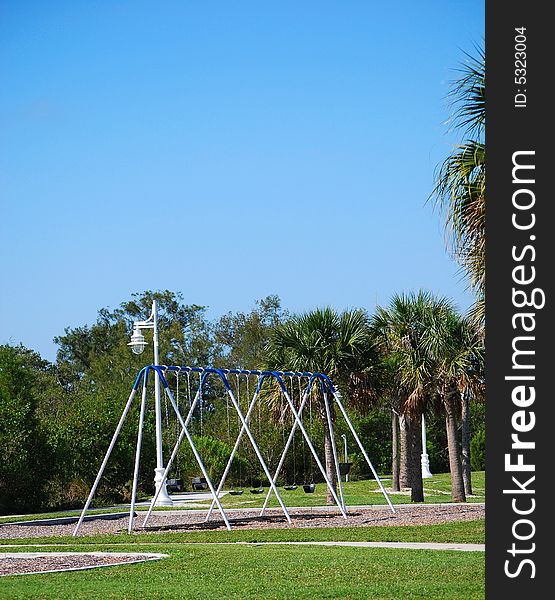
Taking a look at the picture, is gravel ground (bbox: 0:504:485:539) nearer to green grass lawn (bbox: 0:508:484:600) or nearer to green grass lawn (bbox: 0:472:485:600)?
green grass lawn (bbox: 0:472:485:600)

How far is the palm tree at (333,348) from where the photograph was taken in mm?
23500

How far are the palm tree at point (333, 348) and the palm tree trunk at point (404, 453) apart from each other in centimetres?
151

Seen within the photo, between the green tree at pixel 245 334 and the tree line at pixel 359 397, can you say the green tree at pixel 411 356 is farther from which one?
the green tree at pixel 245 334

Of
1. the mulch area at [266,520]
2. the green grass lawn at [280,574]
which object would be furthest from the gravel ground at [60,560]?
the green grass lawn at [280,574]

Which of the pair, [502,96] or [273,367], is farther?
[273,367]

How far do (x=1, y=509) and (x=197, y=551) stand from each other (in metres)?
14.3

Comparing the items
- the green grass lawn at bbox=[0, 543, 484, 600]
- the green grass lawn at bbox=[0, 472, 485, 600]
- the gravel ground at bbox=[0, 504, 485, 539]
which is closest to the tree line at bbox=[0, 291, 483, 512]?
the gravel ground at bbox=[0, 504, 485, 539]

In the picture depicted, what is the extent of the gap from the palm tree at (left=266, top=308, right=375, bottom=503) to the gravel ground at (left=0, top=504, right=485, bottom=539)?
101 inches

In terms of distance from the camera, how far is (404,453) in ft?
88.0

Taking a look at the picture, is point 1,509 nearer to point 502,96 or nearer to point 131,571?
point 131,571

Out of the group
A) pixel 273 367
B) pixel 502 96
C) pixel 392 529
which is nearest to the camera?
pixel 502 96

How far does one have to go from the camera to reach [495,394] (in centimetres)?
543

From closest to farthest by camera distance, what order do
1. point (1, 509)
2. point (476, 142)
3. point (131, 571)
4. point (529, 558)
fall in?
point (529, 558), point (131, 571), point (476, 142), point (1, 509)

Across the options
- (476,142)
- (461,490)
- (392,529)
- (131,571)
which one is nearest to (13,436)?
(461,490)
